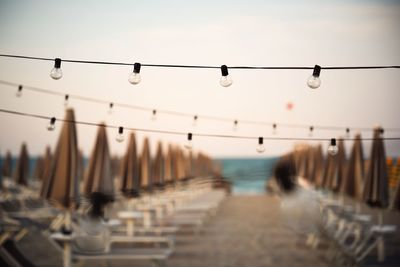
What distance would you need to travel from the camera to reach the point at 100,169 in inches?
302

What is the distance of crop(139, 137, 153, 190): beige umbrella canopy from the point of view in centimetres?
1108

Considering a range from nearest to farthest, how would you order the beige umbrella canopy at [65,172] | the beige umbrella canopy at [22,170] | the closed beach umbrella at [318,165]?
the beige umbrella canopy at [65,172] → the closed beach umbrella at [318,165] → the beige umbrella canopy at [22,170]

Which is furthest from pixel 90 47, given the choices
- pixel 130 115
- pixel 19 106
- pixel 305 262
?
pixel 305 262

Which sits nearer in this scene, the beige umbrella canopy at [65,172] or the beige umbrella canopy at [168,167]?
the beige umbrella canopy at [65,172]

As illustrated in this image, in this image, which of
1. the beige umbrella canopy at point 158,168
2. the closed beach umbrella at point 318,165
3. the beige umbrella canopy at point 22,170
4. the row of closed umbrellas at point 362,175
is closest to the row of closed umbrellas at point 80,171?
the beige umbrella canopy at point 158,168

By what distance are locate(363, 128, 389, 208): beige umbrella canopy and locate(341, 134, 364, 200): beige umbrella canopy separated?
87 cm

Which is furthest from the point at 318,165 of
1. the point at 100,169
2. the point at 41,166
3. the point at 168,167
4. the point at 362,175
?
the point at 41,166

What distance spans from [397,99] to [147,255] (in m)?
11.5

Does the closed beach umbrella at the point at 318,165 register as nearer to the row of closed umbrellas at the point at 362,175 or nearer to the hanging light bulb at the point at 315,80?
the row of closed umbrellas at the point at 362,175

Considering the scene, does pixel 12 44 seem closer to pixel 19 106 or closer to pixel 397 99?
pixel 19 106

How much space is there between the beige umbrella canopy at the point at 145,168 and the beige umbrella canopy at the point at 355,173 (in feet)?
14.2

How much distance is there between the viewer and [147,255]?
609 cm

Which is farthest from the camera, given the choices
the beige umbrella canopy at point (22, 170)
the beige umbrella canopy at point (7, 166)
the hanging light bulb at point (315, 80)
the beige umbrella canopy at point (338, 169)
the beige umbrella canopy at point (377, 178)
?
the beige umbrella canopy at point (7, 166)

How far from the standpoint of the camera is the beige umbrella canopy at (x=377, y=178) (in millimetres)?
7625
